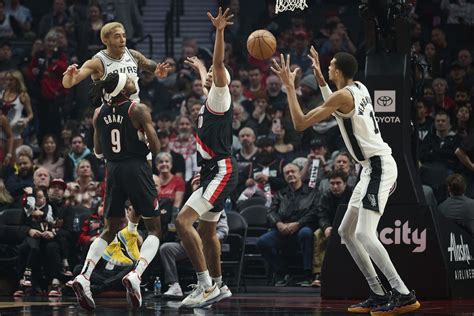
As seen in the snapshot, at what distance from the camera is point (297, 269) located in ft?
53.6

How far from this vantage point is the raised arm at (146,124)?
11.5m

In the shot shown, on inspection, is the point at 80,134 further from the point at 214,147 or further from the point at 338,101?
the point at 338,101

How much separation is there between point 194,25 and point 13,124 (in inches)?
198

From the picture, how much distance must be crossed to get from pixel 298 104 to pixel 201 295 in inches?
100

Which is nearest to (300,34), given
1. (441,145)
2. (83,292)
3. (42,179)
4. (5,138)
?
(441,145)

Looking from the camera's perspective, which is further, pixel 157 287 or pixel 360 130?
pixel 157 287

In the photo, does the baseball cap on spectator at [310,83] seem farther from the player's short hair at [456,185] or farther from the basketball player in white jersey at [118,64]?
the basketball player in white jersey at [118,64]

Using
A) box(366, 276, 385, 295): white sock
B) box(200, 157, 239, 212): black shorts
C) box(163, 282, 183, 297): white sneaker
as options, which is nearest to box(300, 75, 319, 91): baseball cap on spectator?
box(163, 282, 183, 297): white sneaker

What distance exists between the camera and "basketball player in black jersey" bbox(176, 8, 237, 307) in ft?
37.9

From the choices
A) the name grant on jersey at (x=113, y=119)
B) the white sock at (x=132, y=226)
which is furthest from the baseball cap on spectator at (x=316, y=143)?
the name grant on jersey at (x=113, y=119)

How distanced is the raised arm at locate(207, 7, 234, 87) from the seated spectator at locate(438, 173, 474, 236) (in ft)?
14.0

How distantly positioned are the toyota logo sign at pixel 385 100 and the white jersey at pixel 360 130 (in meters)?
1.93

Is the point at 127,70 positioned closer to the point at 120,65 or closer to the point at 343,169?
the point at 120,65

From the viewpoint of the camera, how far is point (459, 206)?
14469 mm
